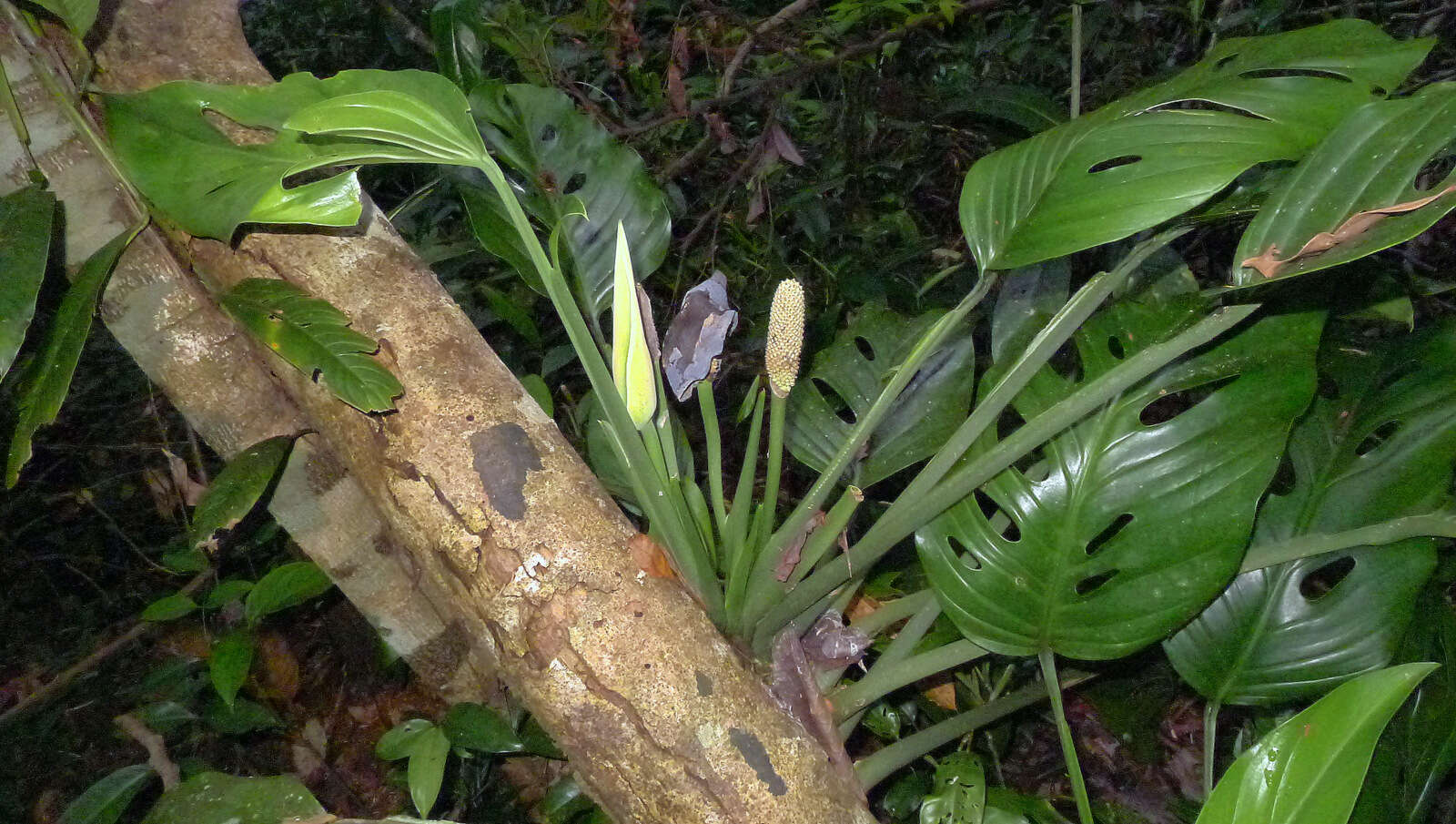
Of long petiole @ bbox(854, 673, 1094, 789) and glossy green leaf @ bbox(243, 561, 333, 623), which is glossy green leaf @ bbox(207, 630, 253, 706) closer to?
glossy green leaf @ bbox(243, 561, 333, 623)

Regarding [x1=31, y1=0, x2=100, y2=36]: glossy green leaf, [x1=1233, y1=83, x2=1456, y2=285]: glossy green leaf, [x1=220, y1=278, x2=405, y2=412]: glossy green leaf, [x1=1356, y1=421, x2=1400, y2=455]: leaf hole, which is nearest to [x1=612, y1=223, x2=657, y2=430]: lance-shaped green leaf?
[x1=220, y1=278, x2=405, y2=412]: glossy green leaf

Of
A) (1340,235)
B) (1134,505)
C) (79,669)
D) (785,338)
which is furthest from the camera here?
(79,669)

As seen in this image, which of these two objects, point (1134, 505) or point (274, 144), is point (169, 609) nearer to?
point (274, 144)

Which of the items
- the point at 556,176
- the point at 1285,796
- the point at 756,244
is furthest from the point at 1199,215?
the point at 756,244

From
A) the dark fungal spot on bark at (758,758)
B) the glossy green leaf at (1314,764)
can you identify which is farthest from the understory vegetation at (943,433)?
the dark fungal spot on bark at (758,758)

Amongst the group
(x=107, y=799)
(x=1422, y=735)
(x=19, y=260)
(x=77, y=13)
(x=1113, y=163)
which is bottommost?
(x=107, y=799)

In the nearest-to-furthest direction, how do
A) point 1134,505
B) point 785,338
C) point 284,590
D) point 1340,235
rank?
point 1340,235 → point 785,338 → point 1134,505 → point 284,590

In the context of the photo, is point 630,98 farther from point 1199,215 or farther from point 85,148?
point 1199,215

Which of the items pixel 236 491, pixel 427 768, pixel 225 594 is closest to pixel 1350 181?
pixel 236 491
